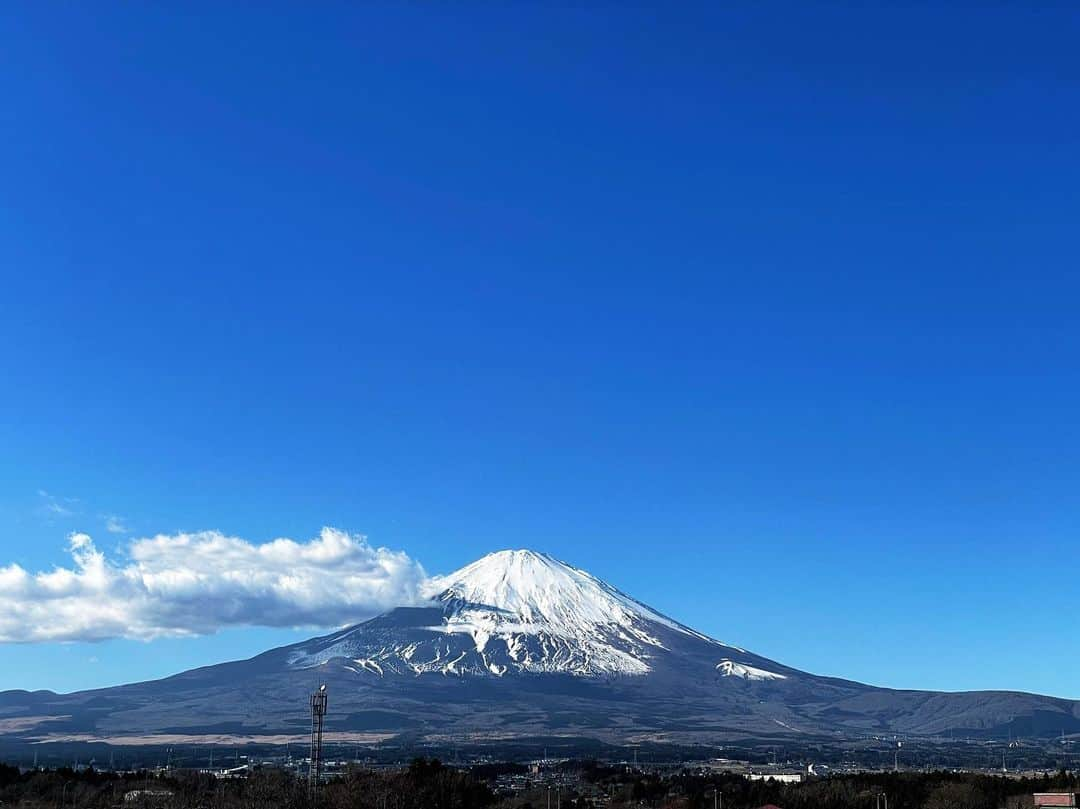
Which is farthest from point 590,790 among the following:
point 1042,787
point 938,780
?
point 1042,787

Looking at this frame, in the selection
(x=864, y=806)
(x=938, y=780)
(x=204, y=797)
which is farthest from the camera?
(x=938, y=780)

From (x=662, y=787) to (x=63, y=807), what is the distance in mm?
66314

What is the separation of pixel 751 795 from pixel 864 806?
43.3ft

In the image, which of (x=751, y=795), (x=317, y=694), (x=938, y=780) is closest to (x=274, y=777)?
(x=317, y=694)

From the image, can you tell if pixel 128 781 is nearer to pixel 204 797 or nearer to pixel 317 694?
pixel 204 797

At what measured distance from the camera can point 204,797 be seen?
325ft

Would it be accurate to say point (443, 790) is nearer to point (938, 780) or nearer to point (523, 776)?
point (938, 780)

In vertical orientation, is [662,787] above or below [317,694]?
below

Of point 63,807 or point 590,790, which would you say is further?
point 590,790

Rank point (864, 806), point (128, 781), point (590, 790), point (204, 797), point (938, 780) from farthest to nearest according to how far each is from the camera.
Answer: point (590, 790) < point (938, 780) < point (128, 781) < point (864, 806) < point (204, 797)

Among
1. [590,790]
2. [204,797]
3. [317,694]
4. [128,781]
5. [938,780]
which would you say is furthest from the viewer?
[590,790]

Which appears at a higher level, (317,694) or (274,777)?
(317,694)

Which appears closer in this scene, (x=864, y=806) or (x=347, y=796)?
(x=347, y=796)

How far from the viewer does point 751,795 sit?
118 metres
